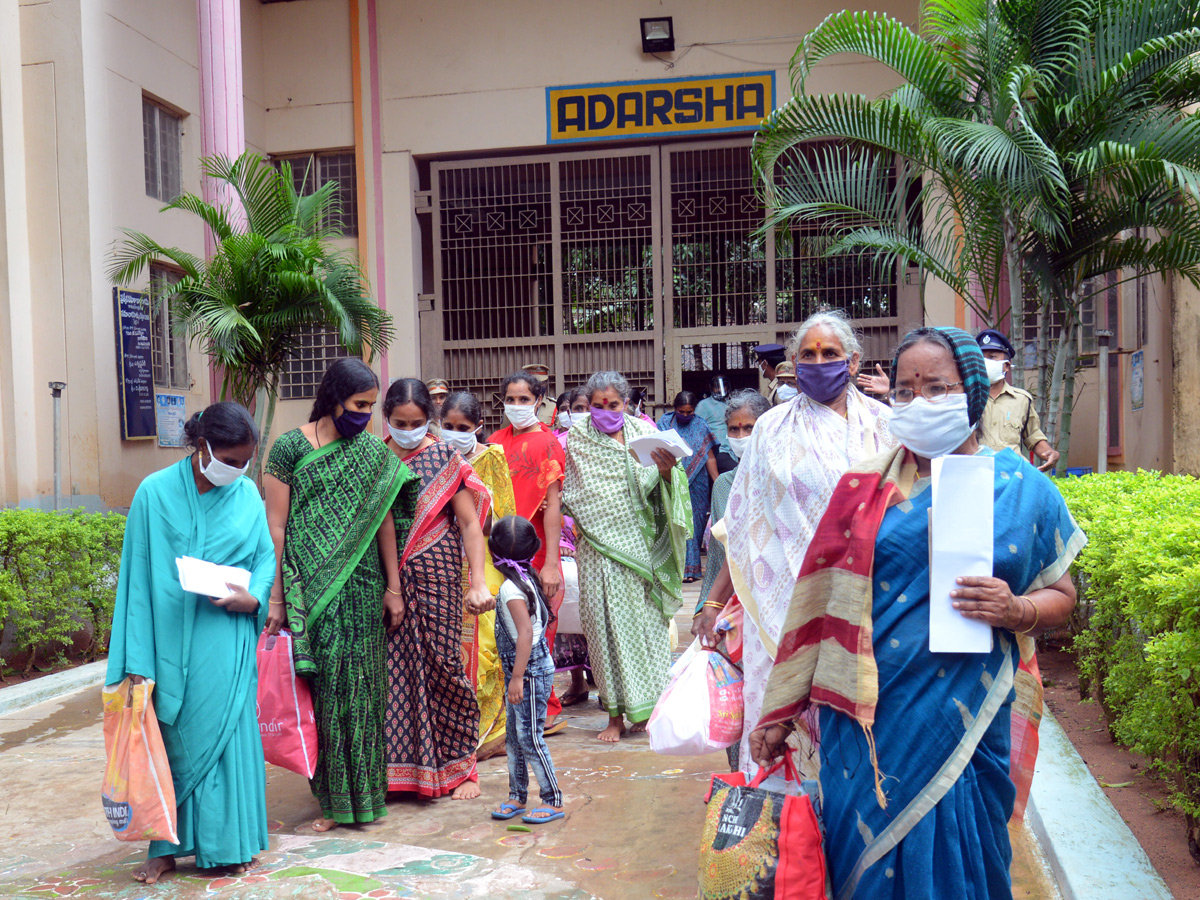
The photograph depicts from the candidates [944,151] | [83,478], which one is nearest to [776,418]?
[944,151]

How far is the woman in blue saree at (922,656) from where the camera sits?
202cm

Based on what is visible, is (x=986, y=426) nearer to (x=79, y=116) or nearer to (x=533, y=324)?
(x=533, y=324)

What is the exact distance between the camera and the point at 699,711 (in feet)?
9.05

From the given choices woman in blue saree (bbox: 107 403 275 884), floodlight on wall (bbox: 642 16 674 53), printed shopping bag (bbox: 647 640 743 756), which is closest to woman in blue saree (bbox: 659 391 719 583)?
floodlight on wall (bbox: 642 16 674 53)

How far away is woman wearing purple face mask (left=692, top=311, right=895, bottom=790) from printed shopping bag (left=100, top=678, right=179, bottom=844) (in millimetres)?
1818

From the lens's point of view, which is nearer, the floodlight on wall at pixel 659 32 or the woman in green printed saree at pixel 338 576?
the woman in green printed saree at pixel 338 576

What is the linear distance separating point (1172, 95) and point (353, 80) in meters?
9.66

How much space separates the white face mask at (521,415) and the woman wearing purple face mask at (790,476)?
249cm

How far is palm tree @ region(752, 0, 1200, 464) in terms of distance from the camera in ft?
20.4

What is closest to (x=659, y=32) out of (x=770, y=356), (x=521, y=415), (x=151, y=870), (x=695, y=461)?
(x=695, y=461)

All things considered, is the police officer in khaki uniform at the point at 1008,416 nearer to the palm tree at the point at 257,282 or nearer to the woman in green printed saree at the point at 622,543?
the woman in green printed saree at the point at 622,543

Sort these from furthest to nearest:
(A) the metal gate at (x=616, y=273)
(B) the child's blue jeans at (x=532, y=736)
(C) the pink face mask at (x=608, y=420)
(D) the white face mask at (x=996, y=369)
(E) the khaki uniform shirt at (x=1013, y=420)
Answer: (A) the metal gate at (x=616, y=273) → (E) the khaki uniform shirt at (x=1013, y=420) → (D) the white face mask at (x=996, y=369) → (C) the pink face mask at (x=608, y=420) → (B) the child's blue jeans at (x=532, y=736)

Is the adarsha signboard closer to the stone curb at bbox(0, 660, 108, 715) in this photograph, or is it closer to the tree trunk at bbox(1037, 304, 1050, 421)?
the tree trunk at bbox(1037, 304, 1050, 421)

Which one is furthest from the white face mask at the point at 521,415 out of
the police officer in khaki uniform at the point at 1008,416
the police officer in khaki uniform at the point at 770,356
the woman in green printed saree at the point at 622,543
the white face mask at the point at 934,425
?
the white face mask at the point at 934,425
